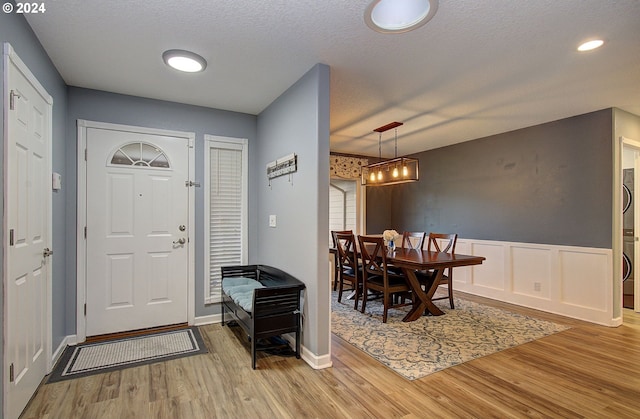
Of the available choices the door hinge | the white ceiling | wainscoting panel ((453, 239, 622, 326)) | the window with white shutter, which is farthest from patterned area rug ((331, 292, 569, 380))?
the door hinge

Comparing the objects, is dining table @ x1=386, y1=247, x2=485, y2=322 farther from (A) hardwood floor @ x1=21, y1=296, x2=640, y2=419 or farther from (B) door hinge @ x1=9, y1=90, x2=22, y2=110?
(B) door hinge @ x1=9, y1=90, x2=22, y2=110

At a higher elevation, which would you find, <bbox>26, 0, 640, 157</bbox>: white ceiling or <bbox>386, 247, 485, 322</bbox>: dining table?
<bbox>26, 0, 640, 157</bbox>: white ceiling

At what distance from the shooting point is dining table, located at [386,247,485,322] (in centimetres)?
338

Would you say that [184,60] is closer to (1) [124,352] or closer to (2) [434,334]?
(1) [124,352]

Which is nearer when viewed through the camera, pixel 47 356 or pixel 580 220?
pixel 47 356

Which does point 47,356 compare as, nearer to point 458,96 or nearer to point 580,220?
point 458,96

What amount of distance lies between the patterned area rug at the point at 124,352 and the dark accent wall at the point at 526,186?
423 centimetres

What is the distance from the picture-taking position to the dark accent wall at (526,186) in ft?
12.1

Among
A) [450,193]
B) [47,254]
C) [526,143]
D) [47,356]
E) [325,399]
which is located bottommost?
[325,399]

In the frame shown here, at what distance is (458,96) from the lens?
3.25 metres

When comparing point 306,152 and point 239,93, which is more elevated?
point 239,93

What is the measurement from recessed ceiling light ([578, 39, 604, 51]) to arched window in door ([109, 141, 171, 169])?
12.1 ft

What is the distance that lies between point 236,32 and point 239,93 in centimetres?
108

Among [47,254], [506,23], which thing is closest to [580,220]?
[506,23]
